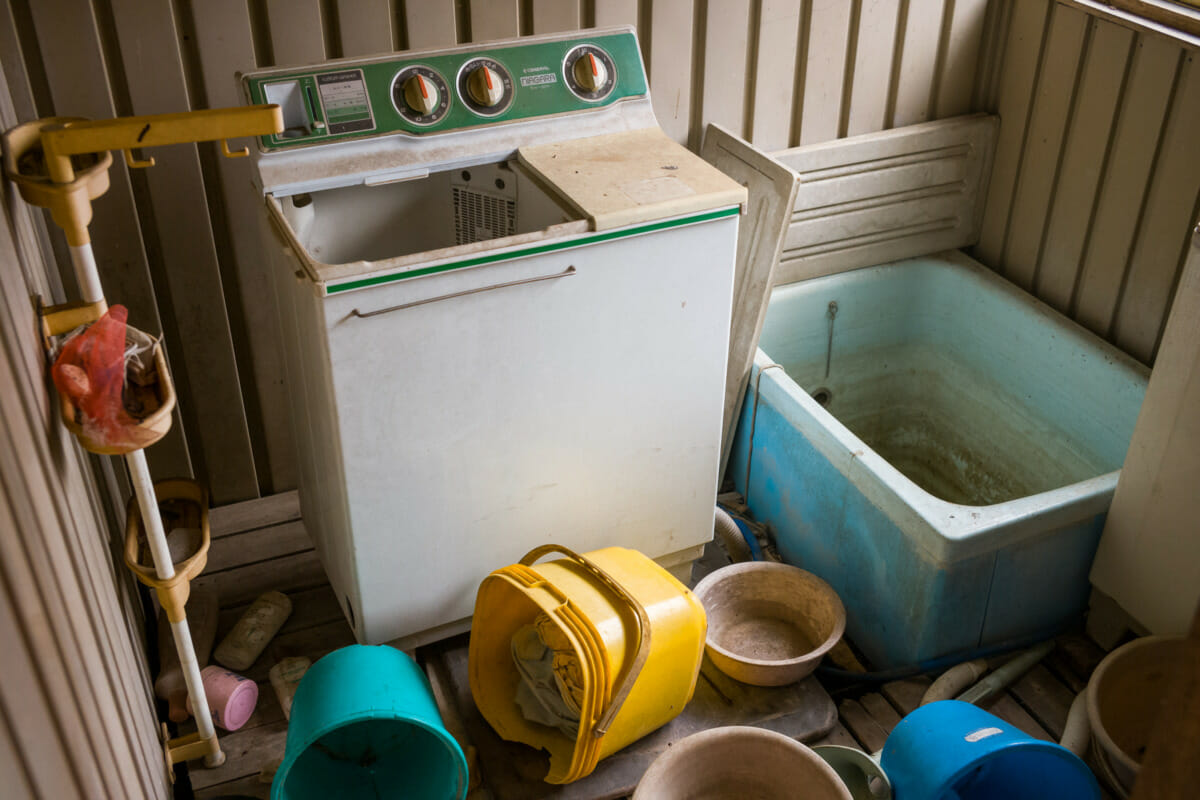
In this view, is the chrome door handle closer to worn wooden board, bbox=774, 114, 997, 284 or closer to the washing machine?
the washing machine

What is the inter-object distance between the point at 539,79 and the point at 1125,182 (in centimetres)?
157

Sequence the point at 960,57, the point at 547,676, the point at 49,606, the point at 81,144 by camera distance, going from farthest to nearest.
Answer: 1. the point at 960,57
2. the point at 547,676
3. the point at 81,144
4. the point at 49,606

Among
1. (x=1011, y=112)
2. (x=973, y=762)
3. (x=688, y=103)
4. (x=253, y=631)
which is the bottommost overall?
(x=253, y=631)

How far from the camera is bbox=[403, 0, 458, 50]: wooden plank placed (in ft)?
8.27

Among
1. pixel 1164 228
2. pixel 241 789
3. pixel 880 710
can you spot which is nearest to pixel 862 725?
pixel 880 710

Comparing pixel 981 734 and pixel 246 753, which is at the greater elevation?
pixel 981 734

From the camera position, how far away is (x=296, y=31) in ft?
8.00

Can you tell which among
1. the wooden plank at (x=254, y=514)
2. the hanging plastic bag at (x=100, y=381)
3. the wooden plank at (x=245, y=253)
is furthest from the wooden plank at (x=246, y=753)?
the hanging plastic bag at (x=100, y=381)

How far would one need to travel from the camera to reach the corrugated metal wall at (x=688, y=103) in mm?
2350

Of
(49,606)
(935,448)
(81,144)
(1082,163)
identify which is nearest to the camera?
(49,606)

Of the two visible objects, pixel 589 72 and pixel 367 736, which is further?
pixel 589 72

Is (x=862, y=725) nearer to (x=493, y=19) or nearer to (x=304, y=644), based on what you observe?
(x=304, y=644)

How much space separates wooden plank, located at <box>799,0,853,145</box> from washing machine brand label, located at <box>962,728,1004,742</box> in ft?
5.66

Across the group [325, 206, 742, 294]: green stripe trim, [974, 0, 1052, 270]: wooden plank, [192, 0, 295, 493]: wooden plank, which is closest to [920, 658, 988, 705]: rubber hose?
[325, 206, 742, 294]: green stripe trim
